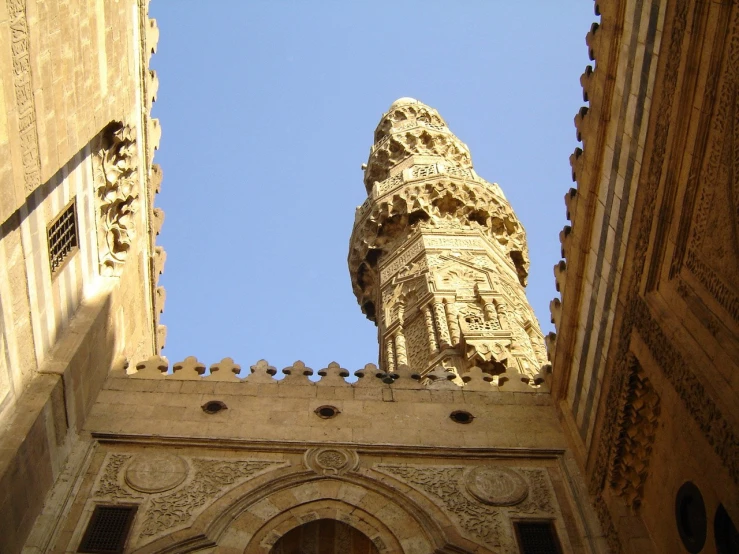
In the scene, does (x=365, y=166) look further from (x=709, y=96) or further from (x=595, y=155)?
(x=709, y=96)

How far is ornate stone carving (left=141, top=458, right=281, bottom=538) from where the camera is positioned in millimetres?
7086

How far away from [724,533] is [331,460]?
345 cm

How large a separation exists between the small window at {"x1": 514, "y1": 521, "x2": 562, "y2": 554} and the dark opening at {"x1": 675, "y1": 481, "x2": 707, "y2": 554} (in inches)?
49.6

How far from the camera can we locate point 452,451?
314 inches

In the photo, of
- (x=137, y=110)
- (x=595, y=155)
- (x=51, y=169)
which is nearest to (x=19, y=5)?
(x=51, y=169)

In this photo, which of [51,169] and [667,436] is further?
[51,169]

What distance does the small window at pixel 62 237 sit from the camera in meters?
7.39

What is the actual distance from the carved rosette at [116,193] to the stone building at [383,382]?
0.03 m

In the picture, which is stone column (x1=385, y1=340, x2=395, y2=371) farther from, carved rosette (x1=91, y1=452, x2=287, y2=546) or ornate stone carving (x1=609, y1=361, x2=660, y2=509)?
ornate stone carving (x1=609, y1=361, x2=660, y2=509)

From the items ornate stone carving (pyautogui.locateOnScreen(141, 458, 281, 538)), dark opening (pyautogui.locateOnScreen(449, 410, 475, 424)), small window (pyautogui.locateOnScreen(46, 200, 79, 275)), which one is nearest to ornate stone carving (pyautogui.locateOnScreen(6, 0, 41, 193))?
small window (pyautogui.locateOnScreen(46, 200, 79, 275))

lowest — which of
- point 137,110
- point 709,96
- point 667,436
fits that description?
point 667,436

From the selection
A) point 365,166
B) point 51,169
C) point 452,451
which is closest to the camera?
point 51,169

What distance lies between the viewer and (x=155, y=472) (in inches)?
299

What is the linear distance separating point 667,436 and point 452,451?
221 cm
